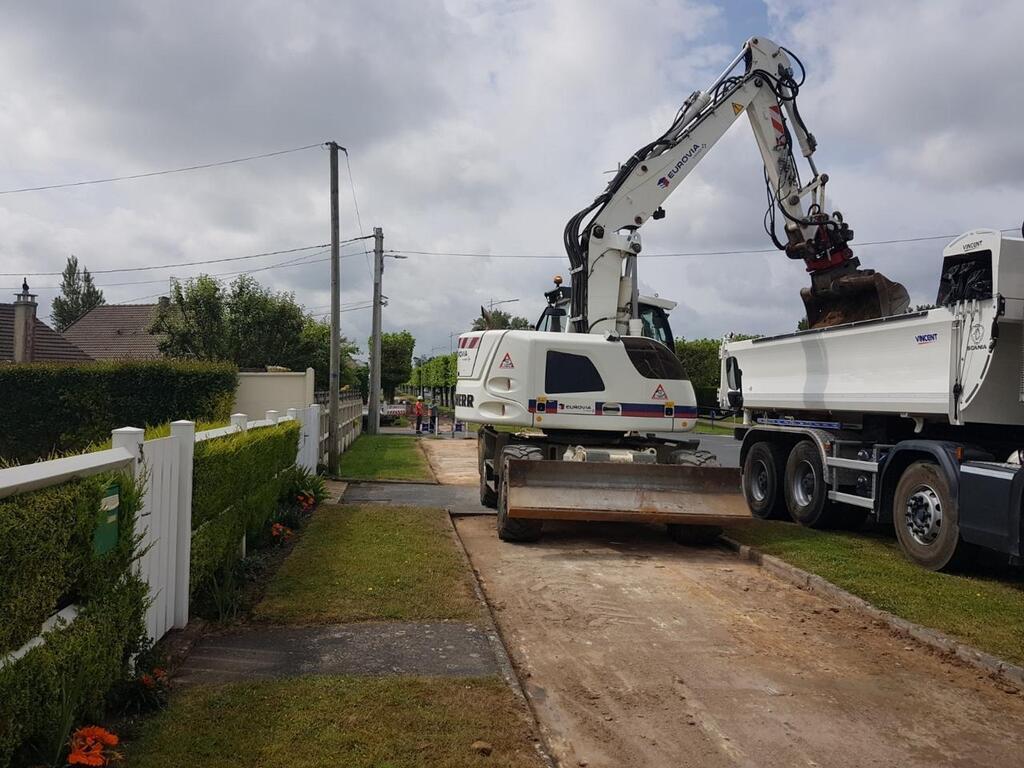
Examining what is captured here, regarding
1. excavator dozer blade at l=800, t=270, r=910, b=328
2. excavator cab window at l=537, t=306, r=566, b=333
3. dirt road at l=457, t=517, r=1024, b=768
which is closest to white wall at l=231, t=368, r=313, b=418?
excavator cab window at l=537, t=306, r=566, b=333

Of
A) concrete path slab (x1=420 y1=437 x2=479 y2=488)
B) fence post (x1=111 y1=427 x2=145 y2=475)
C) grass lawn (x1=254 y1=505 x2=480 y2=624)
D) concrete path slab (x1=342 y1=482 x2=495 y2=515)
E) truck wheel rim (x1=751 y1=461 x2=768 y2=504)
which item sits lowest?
concrete path slab (x1=420 y1=437 x2=479 y2=488)

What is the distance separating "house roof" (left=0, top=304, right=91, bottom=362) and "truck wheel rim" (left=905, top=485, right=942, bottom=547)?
28.1m

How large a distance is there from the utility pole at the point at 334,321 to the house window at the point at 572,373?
30.3ft

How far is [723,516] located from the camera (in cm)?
959

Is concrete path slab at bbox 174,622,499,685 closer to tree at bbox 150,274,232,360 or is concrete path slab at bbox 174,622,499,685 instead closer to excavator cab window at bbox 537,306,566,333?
excavator cab window at bbox 537,306,566,333

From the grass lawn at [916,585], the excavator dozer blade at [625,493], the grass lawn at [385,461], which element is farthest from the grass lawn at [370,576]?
the grass lawn at [385,461]

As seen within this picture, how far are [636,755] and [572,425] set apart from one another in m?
6.36

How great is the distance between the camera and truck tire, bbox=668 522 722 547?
10.2 meters

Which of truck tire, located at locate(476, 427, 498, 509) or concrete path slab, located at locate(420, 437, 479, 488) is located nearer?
truck tire, located at locate(476, 427, 498, 509)

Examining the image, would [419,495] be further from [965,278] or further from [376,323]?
[376,323]

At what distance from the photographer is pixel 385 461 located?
73.1 ft

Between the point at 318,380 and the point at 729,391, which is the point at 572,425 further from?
the point at 318,380

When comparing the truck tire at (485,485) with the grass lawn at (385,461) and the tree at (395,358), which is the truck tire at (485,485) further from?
the tree at (395,358)

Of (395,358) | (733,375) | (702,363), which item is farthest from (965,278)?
(395,358)
